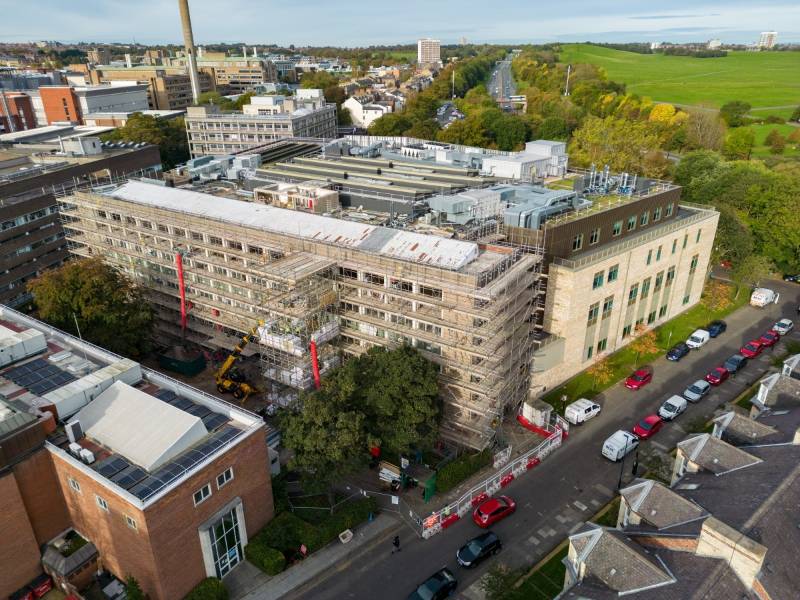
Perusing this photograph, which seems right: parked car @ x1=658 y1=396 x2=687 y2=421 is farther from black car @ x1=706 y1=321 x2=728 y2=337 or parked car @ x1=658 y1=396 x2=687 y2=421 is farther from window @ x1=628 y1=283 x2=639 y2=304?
black car @ x1=706 y1=321 x2=728 y2=337

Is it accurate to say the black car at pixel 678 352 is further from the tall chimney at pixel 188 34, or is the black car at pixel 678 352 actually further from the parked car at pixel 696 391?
the tall chimney at pixel 188 34

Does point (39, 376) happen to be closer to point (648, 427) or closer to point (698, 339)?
point (648, 427)

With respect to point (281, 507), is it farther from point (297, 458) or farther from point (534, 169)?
point (534, 169)

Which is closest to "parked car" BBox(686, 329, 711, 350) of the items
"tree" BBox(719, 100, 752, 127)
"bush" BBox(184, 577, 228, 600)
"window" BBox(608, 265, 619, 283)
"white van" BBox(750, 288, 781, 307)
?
"white van" BBox(750, 288, 781, 307)

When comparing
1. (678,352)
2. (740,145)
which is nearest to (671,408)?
(678,352)

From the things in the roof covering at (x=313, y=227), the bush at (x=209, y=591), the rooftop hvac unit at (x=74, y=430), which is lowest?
the bush at (x=209, y=591)

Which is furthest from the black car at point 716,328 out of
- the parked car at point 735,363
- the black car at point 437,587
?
the black car at point 437,587
